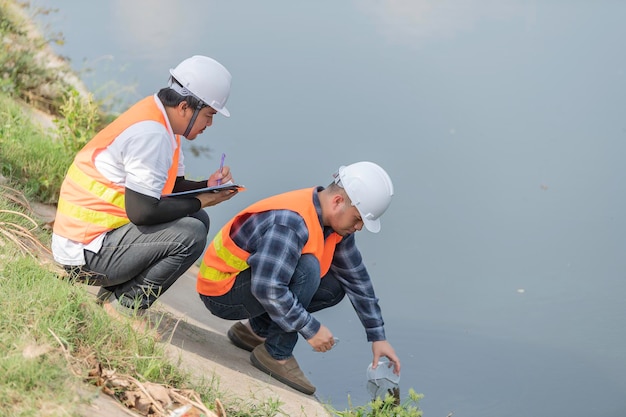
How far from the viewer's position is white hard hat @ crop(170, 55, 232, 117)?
13.1 ft

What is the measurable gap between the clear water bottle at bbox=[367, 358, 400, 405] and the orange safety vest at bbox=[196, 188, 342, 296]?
519 mm

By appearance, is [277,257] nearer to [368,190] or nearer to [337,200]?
[337,200]

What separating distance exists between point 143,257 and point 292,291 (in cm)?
66

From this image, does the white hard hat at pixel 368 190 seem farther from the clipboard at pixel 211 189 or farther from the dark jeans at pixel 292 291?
the clipboard at pixel 211 189

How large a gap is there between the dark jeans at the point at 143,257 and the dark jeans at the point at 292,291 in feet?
1.10

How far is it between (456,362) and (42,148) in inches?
111

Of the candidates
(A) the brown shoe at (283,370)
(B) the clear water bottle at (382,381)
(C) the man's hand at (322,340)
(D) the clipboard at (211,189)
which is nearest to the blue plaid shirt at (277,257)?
(C) the man's hand at (322,340)

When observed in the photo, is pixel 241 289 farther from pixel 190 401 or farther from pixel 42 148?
pixel 42 148

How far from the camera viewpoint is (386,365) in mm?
4273

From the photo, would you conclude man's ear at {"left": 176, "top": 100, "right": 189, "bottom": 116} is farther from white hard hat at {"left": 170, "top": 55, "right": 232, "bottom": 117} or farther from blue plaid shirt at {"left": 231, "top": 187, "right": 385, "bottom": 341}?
blue plaid shirt at {"left": 231, "top": 187, "right": 385, "bottom": 341}

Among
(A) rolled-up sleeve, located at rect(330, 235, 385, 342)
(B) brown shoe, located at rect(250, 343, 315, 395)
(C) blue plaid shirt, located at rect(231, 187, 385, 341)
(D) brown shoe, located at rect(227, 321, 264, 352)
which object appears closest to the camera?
(C) blue plaid shirt, located at rect(231, 187, 385, 341)

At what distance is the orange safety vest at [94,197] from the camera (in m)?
3.82

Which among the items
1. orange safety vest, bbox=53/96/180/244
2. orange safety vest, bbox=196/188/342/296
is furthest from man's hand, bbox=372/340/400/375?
orange safety vest, bbox=53/96/180/244

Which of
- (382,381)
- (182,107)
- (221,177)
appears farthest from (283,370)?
(182,107)
